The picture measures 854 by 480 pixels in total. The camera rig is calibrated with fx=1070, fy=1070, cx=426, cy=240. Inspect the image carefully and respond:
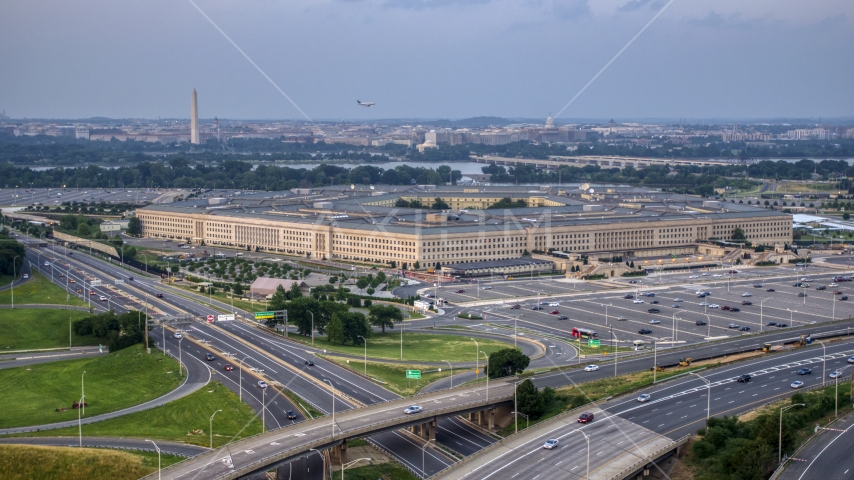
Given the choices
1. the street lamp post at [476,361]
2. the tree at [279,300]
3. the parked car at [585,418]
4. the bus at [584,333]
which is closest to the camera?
the parked car at [585,418]

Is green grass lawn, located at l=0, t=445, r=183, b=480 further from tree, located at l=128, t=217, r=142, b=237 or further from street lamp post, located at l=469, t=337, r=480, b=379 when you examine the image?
tree, located at l=128, t=217, r=142, b=237

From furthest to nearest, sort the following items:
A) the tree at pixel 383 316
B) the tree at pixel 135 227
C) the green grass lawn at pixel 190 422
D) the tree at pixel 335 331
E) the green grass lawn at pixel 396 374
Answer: the tree at pixel 135 227 < the tree at pixel 383 316 < the tree at pixel 335 331 < the green grass lawn at pixel 396 374 < the green grass lawn at pixel 190 422

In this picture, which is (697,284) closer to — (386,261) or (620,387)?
(386,261)

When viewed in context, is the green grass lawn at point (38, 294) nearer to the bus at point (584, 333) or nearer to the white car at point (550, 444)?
the bus at point (584, 333)

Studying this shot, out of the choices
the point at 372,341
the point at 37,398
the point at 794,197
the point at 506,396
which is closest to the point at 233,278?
the point at 372,341

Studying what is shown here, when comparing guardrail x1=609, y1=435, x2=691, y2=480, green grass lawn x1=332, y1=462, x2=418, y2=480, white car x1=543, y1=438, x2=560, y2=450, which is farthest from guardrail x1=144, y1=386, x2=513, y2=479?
guardrail x1=609, y1=435, x2=691, y2=480

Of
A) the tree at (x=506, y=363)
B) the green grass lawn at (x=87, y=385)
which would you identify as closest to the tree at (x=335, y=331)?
the green grass lawn at (x=87, y=385)
